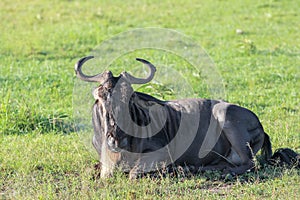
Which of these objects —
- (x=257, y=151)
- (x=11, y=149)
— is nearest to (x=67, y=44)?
(x=11, y=149)

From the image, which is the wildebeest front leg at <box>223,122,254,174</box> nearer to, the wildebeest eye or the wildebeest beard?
the wildebeest beard

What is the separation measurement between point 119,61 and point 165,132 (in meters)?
5.68

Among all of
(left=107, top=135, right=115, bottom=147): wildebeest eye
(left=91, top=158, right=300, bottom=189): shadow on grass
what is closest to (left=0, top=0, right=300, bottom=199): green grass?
(left=91, top=158, right=300, bottom=189): shadow on grass

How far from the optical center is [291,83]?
11820 millimetres

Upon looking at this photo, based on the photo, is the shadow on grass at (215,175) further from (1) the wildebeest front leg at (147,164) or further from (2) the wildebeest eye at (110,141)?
(2) the wildebeest eye at (110,141)

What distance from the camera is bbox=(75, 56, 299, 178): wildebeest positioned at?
705cm

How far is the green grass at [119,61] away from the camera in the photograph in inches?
278

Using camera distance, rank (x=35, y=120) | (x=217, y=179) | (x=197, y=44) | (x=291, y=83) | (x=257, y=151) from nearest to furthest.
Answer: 1. (x=217, y=179)
2. (x=257, y=151)
3. (x=35, y=120)
4. (x=291, y=83)
5. (x=197, y=44)

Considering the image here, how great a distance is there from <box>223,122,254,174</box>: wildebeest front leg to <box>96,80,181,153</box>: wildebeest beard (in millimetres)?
631

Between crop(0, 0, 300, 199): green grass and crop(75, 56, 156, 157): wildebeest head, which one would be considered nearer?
crop(75, 56, 156, 157): wildebeest head

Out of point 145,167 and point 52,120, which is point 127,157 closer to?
point 145,167

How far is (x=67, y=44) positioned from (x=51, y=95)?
3865 millimetres

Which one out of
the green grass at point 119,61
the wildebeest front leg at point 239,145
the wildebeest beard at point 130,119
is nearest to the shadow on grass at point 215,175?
the green grass at point 119,61

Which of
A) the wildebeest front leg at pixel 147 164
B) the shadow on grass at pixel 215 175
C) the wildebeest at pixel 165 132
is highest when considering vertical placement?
the wildebeest at pixel 165 132
